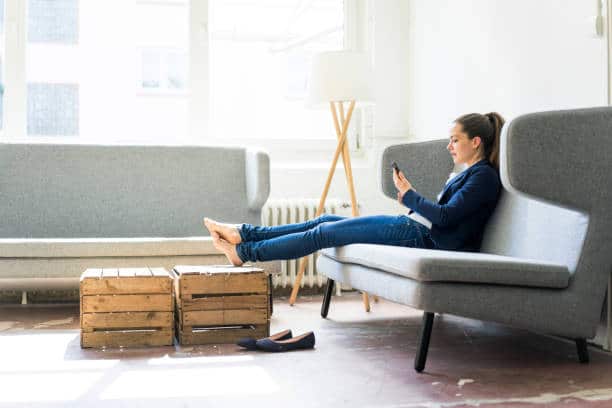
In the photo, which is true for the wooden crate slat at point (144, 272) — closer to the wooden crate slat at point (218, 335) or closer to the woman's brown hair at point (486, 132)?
the wooden crate slat at point (218, 335)

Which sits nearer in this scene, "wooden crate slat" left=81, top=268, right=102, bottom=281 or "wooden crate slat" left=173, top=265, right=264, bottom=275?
"wooden crate slat" left=81, top=268, right=102, bottom=281

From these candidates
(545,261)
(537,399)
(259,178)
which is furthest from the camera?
(259,178)

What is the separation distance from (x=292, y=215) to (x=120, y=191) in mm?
1024

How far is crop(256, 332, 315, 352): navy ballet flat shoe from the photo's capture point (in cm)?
293

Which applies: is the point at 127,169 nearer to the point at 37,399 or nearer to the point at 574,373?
the point at 37,399

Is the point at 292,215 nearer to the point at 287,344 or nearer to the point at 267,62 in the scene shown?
the point at 267,62

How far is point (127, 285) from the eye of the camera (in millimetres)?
2990

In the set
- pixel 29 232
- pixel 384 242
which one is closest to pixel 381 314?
pixel 384 242

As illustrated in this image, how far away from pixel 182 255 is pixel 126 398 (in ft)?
5.27

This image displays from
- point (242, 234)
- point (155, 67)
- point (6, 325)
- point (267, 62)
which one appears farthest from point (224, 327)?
point (267, 62)

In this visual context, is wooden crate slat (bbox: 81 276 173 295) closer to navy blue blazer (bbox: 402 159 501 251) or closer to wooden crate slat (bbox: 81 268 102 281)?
wooden crate slat (bbox: 81 268 102 281)

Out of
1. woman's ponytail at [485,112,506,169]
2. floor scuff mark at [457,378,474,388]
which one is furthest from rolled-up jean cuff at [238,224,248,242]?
floor scuff mark at [457,378,474,388]

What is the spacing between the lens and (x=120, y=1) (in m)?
4.95

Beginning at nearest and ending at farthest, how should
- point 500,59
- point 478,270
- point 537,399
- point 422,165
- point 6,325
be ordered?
point 537,399 < point 478,270 < point 6,325 < point 422,165 < point 500,59
